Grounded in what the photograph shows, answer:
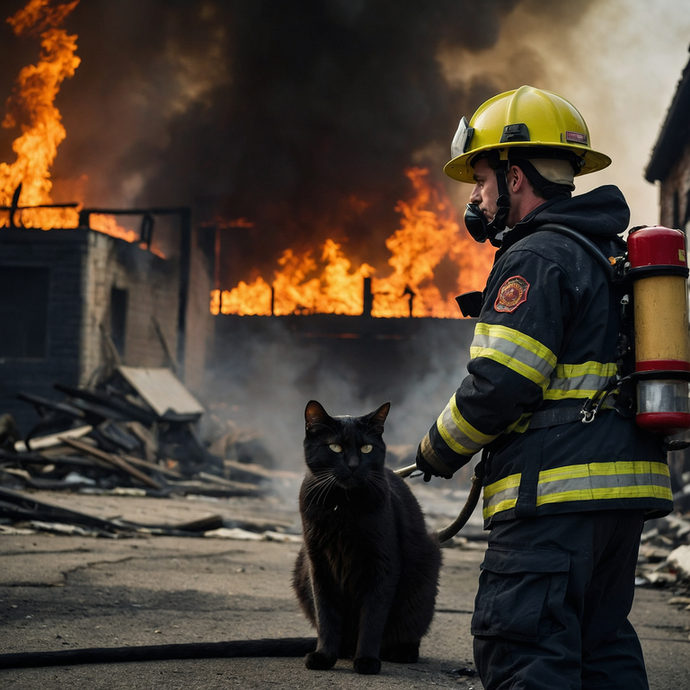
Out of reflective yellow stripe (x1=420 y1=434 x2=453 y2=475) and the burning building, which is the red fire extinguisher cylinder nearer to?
reflective yellow stripe (x1=420 y1=434 x2=453 y2=475)

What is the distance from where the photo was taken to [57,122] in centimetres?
1941

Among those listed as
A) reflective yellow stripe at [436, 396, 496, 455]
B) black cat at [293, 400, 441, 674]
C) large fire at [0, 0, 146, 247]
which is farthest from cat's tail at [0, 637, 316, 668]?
large fire at [0, 0, 146, 247]

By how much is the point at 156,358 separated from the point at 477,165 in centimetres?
1552

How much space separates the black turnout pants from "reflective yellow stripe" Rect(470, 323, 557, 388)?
397 mm

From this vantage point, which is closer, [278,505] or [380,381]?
[278,505]

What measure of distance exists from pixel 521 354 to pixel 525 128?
2.64ft

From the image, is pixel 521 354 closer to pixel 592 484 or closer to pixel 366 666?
pixel 592 484

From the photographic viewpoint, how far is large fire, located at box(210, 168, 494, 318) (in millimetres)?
21562

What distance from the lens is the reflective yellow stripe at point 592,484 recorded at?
204 cm

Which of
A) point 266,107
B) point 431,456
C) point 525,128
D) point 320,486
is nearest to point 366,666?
point 320,486

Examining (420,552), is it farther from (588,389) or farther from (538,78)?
(538,78)

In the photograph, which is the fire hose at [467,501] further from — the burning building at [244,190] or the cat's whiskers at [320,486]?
A: the burning building at [244,190]

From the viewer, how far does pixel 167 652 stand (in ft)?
10.0

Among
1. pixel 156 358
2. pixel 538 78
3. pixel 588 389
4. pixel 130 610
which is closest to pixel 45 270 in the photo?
pixel 156 358
